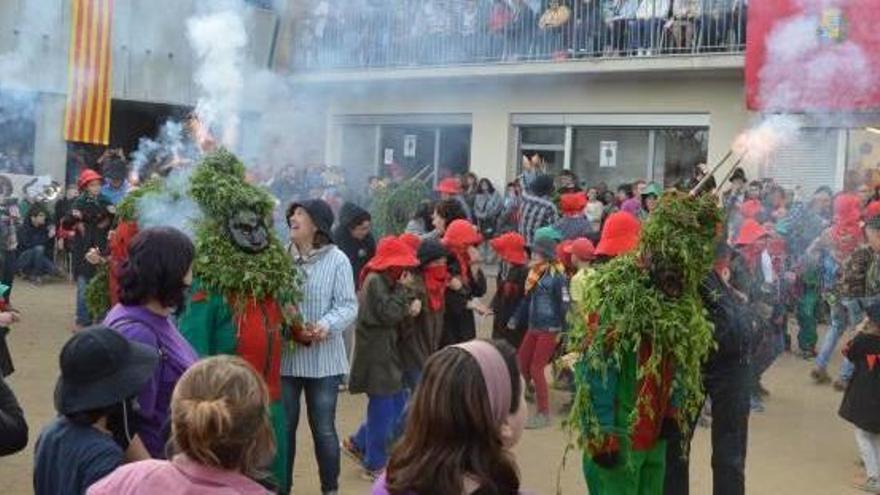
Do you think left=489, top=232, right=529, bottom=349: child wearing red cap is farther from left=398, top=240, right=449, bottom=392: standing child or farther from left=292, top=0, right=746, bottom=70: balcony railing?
left=292, top=0, right=746, bottom=70: balcony railing

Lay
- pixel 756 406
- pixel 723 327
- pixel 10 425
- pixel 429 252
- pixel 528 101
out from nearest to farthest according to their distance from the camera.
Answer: pixel 10 425, pixel 723 327, pixel 429 252, pixel 756 406, pixel 528 101

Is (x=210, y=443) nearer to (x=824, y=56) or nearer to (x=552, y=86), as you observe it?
(x=824, y=56)

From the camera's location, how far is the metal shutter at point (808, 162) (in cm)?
1605

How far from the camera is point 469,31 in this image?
19219mm

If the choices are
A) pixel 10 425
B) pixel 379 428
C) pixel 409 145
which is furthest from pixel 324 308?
pixel 409 145

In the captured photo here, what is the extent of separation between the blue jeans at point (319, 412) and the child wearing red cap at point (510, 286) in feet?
10.0

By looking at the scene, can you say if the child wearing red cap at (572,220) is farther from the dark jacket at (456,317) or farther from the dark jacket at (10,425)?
the dark jacket at (10,425)

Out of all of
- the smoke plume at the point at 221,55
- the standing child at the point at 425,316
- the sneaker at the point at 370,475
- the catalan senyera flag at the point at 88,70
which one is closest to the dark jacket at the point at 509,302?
the standing child at the point at 425,316

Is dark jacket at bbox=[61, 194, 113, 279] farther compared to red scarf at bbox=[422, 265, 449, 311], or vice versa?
dark jacket at bbox=[61, 194, 113, 279]

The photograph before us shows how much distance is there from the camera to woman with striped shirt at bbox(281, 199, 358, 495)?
5586 mm

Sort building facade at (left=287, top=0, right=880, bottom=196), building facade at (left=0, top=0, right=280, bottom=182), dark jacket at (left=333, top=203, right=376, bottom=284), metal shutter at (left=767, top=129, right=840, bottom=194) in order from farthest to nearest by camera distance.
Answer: building facade at (left=287, top=0, right=880, bottom=196) → metal shutter at (left=767, top=129, right=840, bottom=194) → building facade at (left=0, top=0, right=280, bottom=182) → dark jacket at (left=333, top=203, right=376, bottom=284)

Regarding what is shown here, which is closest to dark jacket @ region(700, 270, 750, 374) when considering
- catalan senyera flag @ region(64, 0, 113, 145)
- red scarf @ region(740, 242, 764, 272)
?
red scarf @ region(740, 242, 764, 272)

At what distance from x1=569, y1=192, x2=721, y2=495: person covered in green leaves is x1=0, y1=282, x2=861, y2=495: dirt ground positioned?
198cm

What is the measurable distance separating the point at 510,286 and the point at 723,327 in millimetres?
3916
